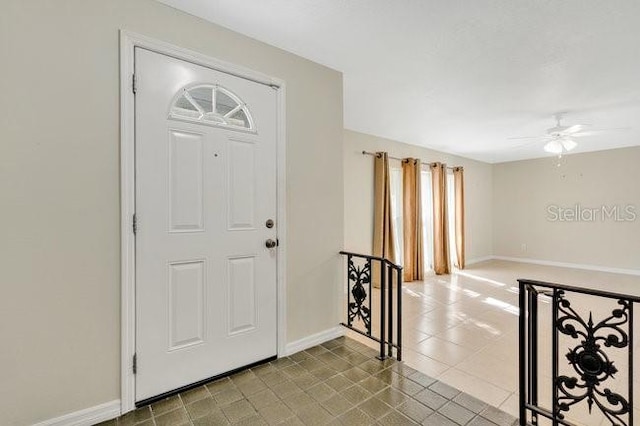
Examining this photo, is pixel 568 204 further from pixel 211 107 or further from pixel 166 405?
pixel 166 405

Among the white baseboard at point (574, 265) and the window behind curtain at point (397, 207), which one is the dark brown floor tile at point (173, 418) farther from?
the white baseboard at point (574, 265)

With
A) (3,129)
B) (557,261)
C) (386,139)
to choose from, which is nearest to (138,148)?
(3,129)

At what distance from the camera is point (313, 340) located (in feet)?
8.26

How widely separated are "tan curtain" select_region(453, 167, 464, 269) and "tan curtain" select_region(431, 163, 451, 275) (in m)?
0.50

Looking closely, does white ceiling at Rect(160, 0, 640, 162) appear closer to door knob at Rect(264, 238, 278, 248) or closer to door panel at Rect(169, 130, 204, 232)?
door panel at Rect(169, 130, 204, 232)

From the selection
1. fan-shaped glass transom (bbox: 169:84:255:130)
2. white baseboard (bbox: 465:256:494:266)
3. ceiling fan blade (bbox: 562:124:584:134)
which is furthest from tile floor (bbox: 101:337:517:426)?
white baseboard (bbox: 465:256:494:266)

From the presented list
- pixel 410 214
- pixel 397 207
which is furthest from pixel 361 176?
pixel 410 214

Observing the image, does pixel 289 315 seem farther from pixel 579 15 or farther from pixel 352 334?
pixel 579 15

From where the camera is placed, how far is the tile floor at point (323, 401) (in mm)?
1665

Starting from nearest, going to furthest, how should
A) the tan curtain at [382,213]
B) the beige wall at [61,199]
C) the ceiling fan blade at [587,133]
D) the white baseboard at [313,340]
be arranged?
the beige wall at [61,199]
the white baseboard at [313,340]
the ceiling fan blade at [587,133]
the tan curtain at [382,213]

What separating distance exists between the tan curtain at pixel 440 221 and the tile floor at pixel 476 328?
301mm

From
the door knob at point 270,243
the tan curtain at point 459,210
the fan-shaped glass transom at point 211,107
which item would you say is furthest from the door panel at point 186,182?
the tan curtain at point 459,210

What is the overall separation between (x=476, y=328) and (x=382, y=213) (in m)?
2.05

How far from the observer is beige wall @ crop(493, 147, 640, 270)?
5.59 metres
